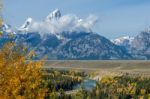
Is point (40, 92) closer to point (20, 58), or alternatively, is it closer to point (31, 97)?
point (31, 97)

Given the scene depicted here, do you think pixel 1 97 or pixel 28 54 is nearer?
pixel 1 97

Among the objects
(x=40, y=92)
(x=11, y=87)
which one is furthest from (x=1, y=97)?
(x=40, y=92)

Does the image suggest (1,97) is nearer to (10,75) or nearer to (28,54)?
(10,75)

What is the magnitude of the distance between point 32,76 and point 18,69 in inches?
38.3

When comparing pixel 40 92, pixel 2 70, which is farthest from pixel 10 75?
pixel 40 92

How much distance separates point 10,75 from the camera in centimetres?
2425

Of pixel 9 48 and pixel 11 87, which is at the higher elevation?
pixel 9 48

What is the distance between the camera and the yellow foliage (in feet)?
79.5

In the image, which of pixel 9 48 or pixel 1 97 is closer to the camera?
pixel 1 97

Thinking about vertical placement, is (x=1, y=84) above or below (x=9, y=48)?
below

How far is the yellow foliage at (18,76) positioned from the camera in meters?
24.2

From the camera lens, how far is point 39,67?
2531cm

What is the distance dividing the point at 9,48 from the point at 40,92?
10.2 ft

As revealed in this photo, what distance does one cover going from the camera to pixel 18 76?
2445 cm
